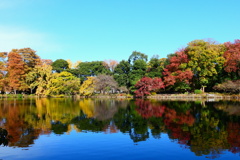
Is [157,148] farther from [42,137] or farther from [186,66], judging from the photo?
[186,66]

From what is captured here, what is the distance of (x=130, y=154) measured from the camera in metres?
7.13

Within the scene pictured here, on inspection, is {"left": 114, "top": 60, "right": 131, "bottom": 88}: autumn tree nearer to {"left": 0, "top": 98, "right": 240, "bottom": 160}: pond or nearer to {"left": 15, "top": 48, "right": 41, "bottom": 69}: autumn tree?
A: {"left": 15, "top": 48, "right": 41, "bottom": 69}: autumn tree

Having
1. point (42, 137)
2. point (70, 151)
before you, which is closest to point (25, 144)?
point (42, 137)

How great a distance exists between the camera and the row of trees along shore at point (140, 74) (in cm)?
3625

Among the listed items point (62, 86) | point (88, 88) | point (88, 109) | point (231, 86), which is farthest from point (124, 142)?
point (62, 86)

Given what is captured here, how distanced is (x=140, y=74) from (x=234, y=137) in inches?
1471

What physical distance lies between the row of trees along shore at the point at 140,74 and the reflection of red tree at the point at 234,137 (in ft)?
82.3

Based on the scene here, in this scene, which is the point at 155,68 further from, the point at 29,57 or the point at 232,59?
the point at 29,57

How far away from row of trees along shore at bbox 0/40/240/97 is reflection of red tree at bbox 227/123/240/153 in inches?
987

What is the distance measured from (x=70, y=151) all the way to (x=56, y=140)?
170 cm

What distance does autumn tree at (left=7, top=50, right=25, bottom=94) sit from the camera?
45.7 m

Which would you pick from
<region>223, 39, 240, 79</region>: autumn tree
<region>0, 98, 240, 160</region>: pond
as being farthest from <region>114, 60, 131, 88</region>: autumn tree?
<region>0, 98, 240, 160</region>: pond

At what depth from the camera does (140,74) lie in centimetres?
4612

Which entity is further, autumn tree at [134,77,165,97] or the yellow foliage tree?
the yellow foliage tree
